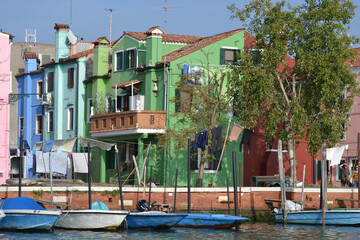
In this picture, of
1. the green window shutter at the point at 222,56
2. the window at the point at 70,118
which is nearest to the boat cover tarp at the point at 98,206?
the green window shutter at the point at 222,56

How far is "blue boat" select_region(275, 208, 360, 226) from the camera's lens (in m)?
38.9

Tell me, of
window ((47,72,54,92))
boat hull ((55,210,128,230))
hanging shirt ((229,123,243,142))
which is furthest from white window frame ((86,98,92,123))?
boat hull ((55,210,128,230))

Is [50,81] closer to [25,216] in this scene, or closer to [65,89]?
[65,89]

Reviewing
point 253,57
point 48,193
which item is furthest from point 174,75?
point 48,193

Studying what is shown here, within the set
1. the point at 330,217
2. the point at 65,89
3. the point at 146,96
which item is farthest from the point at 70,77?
the point at 330,217

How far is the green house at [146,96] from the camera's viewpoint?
4875 centimetres

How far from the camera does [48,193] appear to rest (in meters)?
39.0

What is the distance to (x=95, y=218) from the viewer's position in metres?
35.7

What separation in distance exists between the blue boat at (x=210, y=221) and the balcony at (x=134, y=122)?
37.3 ft

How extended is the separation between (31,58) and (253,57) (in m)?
23.9

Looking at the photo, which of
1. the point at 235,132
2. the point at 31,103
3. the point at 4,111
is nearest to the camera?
the point at 235,132

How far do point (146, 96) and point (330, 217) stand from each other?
51.7 ft

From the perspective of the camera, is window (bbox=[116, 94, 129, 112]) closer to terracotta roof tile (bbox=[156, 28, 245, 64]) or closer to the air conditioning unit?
terracotta roof tile (bbox=[156, 28, 245, 64])

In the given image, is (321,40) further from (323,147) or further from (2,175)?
(2,175)
